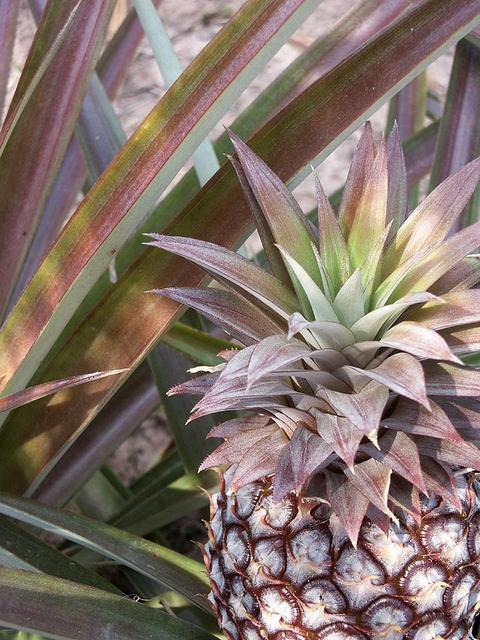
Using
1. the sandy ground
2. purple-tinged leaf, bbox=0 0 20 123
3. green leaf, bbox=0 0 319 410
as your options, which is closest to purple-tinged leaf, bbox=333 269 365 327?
green leaf, bbox=0 0 319 410

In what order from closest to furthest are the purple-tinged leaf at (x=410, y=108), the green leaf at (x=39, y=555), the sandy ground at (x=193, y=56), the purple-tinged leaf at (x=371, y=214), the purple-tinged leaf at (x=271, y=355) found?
the purple-tinged leaf at (x=271, y=355), the purple-tinged leaf at (x=371, y=214), the green leaf at (x=39, y=555), the purple-tinged leaf at (x=410, y=108), the sandy ground at (x=193, y=56)

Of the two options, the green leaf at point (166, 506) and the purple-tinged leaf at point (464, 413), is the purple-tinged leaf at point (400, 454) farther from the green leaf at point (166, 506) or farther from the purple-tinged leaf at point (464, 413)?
the green leaf at point (166, 506)

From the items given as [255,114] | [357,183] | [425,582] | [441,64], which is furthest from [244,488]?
[441,64]

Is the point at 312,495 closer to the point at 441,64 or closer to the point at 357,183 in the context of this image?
the point at 357,183

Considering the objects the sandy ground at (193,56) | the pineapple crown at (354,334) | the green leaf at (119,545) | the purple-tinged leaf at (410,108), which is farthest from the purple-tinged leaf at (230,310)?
the sandy ground at (193,56)

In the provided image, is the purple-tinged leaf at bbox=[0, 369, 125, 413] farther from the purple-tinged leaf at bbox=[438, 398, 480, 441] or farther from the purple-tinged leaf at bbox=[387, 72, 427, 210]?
the purple-tinged leaf at bbox=[387, 72, 427, 210]

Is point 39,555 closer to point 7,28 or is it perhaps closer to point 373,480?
point 373,480
